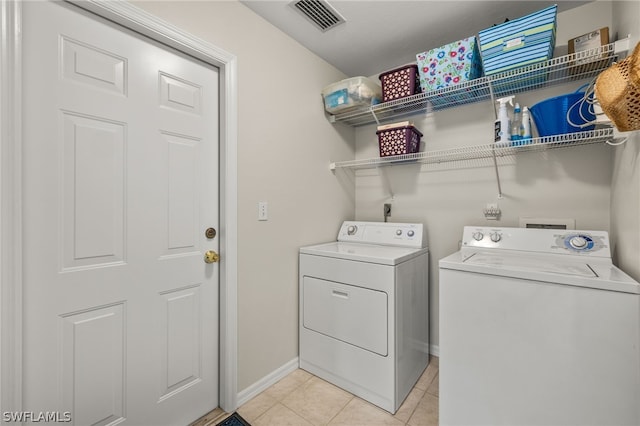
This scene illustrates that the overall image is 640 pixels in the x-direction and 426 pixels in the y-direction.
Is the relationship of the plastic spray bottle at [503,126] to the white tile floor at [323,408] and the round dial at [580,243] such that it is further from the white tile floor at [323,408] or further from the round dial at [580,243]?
the white tile floor at [323,408]

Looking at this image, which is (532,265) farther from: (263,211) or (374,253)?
(263,211)

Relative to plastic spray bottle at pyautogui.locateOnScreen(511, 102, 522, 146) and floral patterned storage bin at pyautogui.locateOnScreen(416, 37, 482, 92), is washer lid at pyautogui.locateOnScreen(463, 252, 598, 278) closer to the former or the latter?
plastic spray bottle at pyautogui.locateOnScreen(511, 102, 522, 146)

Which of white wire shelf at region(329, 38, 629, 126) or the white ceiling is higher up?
the white ceiling

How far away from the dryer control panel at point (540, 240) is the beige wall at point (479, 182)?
252mm

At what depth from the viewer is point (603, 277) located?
3.42 feet

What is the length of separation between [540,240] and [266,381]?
74.3 inches

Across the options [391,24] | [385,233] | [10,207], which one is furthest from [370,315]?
[391,24]

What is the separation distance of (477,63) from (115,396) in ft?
8.68

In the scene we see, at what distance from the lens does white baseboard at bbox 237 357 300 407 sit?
1678 mm

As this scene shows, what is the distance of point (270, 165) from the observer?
1.85 meters

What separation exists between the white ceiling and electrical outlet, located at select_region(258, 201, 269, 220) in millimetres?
1209

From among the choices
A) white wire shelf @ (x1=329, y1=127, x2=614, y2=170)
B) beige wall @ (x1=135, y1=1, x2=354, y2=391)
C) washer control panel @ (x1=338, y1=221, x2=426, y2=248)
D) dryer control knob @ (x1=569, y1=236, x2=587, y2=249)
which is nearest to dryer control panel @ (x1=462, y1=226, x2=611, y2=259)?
dryer control knob @ (x1=569, y1=236, x2=587, y2=249)

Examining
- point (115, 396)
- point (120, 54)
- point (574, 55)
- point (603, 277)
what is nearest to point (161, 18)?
point (120, 54)

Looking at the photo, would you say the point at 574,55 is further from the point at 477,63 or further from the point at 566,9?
the point at 566,9
